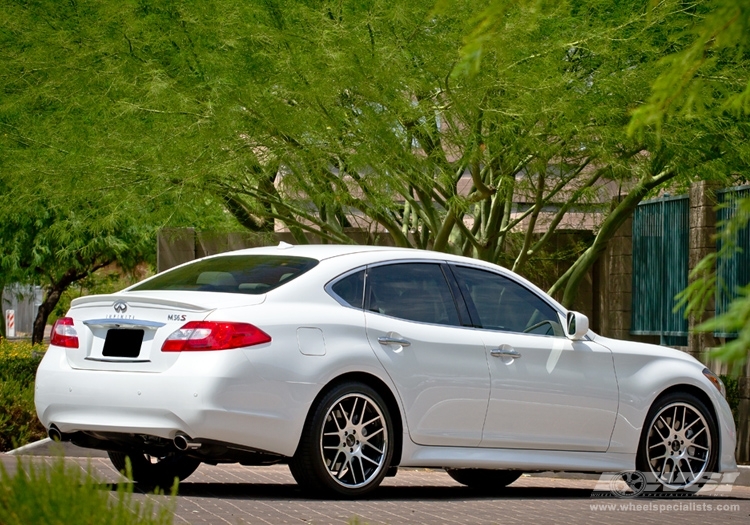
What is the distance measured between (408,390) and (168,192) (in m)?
6.42

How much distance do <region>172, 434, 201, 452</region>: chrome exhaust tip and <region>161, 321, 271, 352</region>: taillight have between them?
539 millimetres

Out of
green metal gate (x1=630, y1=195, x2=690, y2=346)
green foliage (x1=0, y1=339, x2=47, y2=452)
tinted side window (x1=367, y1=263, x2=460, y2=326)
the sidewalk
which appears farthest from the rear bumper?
green metal gate (x1=630, y1=195, x2=690, y2=346)

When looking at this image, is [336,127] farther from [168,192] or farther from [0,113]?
[0,113]

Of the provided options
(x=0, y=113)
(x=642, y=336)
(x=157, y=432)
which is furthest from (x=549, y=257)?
(x=157, y=432)

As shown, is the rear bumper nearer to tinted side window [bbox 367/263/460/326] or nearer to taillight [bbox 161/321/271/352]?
taillight [bbox 161/321/271/352]

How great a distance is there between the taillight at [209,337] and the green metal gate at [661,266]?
869 centimetres

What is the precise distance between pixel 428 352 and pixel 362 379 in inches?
→ 23.4

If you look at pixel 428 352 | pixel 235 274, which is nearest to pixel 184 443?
pixel 235 274

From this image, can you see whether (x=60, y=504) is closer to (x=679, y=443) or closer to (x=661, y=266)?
(x=679, y=443)

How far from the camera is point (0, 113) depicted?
15.7 metres

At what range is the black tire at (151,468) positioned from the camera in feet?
30.7

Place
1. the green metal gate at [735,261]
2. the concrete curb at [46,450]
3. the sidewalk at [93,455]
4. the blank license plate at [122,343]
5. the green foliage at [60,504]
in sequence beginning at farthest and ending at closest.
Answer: the green metal gate at [735,261] → the concrete curb at [46,450] → the sidewalk at [93,455] → the blank license plate at [122,343] → the green foliage at [60,504]

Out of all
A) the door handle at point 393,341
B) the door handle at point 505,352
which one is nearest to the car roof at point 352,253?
the door handle at point 505,352

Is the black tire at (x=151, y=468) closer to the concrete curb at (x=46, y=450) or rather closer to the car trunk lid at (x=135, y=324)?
the car trunk lid at (x=135, y=324)
